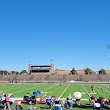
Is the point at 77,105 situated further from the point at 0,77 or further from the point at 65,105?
the point at 0,77

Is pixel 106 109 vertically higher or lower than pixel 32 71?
lower

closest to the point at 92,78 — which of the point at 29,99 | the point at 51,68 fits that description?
the point at 51,68

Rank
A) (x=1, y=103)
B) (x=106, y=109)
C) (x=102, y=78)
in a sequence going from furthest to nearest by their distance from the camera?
(x=102, y=78), (x=1, y=103), (x=106, y=109)

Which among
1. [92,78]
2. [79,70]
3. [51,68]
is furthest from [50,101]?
[79,70]

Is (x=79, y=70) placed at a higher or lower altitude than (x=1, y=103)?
higher

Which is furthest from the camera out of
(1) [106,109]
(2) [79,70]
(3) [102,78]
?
(2) [79,70]

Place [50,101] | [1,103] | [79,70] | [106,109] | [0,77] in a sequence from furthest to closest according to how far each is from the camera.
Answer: [79,70]
[0,77]
[1,103]
[50,101]
[106,109]

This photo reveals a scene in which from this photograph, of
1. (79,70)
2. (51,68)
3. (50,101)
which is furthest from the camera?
(79,70)

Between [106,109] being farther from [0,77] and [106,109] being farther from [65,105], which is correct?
[0,77]

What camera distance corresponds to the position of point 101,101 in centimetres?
2008

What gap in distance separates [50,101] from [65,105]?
1572mm

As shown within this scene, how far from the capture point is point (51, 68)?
125 m

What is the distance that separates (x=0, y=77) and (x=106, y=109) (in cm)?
9661

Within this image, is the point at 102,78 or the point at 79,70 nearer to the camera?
the point at 102,78
